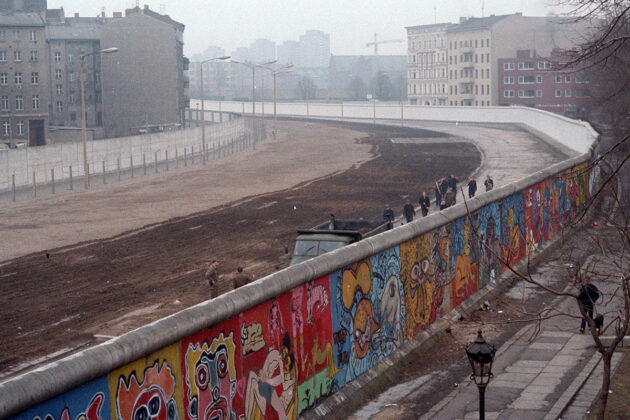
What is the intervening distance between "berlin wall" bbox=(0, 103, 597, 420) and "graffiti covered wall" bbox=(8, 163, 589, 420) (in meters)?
0.02

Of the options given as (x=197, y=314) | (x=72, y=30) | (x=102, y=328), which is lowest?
(x=102, y=328)

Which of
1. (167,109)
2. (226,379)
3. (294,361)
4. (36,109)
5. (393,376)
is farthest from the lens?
(167,109)

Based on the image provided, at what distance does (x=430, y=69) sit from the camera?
19012cm

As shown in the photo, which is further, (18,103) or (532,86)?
(532,86)

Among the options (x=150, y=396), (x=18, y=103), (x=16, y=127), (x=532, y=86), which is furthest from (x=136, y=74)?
(x=150, y=396)

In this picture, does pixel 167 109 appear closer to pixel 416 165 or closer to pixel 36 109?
pixel 36 109

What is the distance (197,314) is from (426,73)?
18363cm

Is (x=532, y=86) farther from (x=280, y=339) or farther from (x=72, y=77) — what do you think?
(x=280, y=339)

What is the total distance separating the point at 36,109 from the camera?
101562 mm

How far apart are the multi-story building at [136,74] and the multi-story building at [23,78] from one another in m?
10.4

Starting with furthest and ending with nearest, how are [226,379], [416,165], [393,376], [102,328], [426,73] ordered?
1. [426,73]
2. [416,165]
3. [102,328]
4. [393,376]
5. [226,379]

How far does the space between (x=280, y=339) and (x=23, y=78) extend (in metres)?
93.4

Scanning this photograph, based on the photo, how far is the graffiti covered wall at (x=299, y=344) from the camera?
38.2 ft

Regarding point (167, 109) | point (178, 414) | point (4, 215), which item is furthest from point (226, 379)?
point (167, 109)
